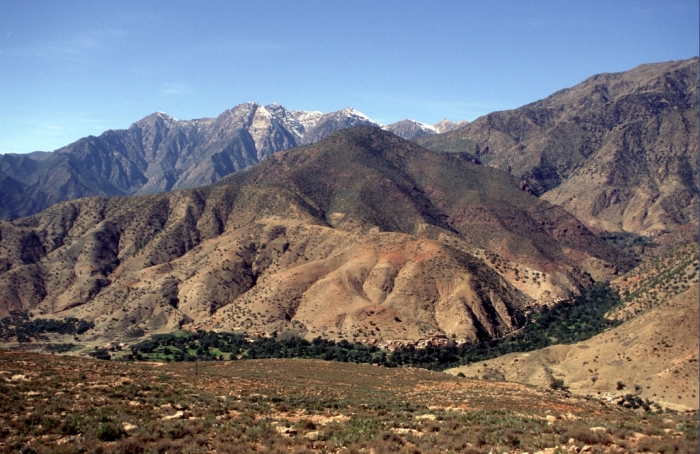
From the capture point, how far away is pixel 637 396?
6944 cm

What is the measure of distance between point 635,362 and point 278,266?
88239mm

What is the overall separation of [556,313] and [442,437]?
123 meters

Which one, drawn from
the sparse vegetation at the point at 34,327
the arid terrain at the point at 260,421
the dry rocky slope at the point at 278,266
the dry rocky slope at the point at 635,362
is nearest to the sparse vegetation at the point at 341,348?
the dry rocky slope at the point at 278,266

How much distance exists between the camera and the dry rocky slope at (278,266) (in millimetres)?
120750

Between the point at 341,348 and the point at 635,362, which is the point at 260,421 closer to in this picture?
the point at 635,362

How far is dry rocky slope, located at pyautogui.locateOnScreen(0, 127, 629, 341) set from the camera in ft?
396

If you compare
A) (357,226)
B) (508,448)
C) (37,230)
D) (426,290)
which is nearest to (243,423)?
(508,448)

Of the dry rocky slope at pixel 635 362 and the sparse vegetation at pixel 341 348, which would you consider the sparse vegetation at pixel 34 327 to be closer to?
the sparse vegetation at pixel 341 348

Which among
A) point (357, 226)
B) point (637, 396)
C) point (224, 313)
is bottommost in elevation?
point (637, 396)

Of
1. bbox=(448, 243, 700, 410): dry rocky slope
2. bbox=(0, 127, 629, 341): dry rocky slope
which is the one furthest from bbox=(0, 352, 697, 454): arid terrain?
bbox=(0, 127, 629, 341): dry rocky slope

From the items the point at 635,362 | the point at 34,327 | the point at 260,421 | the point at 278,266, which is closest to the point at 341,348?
the point at 278,266

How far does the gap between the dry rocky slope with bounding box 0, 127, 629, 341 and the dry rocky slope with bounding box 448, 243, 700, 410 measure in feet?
69.6

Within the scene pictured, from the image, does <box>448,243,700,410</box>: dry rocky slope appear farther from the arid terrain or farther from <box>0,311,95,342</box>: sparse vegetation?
<box>0,311,95,342</box>: sparse vegetation

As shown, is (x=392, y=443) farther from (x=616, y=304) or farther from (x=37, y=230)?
(x=37, y=230)
